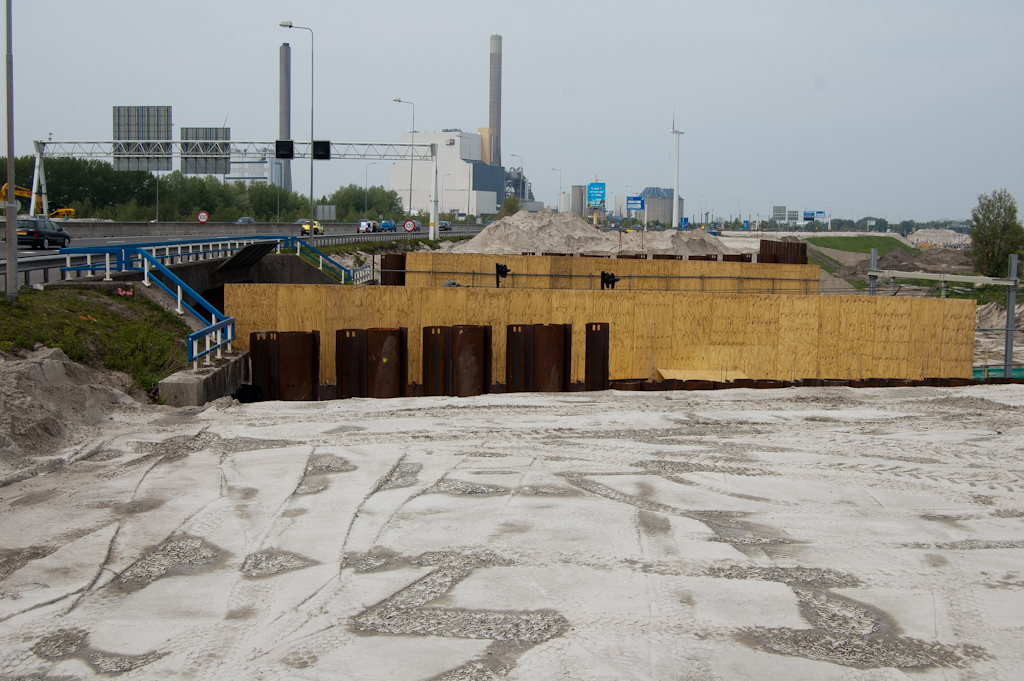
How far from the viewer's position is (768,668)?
17.6 feet

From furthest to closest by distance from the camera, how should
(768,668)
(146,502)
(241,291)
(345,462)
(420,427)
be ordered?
(241,291) < (420,427) < (345,462) < (146,502) < (768,668)

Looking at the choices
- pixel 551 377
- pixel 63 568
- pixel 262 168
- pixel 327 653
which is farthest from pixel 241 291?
pixel 262 168

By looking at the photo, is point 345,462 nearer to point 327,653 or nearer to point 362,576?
point 362,576

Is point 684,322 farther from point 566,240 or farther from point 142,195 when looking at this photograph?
point 142,195

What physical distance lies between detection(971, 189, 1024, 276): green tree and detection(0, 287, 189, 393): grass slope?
56.8 metres

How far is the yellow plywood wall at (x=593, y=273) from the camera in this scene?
A: 2630cm

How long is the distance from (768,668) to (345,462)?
5.68 metres

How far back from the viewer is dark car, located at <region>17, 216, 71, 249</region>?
31.4 metres

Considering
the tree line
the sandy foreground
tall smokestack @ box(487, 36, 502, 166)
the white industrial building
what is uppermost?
tall smokestack @ box(487, 36, 502, 166)

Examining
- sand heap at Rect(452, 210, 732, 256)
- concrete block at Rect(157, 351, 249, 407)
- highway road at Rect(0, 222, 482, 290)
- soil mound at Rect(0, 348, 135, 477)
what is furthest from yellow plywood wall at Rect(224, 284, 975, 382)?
sand heap at Rect(452, 210, 732, 256)

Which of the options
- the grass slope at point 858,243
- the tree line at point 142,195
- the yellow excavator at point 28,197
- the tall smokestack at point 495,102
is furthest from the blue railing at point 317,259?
the tall smokestack at point 495,102

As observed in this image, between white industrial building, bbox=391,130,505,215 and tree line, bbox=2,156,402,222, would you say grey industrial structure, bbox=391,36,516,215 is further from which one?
tree line, bbox=2,156,402,222

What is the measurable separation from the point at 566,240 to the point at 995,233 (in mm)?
30436

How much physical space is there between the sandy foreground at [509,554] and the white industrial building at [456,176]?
170110 millimetres
